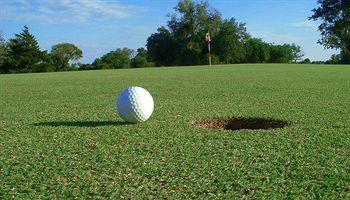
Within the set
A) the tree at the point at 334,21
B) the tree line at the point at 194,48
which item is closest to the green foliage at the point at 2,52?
the tree line at the point at 194,48

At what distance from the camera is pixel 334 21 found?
48938 millimetres

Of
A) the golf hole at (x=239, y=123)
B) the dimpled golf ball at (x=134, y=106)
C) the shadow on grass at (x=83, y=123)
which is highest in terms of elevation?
the dimpled golf ball at (x=134, y=106)

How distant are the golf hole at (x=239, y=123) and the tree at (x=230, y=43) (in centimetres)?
5554

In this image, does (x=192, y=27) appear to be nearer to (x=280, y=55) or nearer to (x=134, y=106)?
(x=280, y=55)

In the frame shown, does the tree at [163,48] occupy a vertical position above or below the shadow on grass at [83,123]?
above

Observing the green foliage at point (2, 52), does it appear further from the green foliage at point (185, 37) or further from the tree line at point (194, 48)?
the green foliage at point (185, 37)

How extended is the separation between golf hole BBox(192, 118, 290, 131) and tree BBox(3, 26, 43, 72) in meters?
43.5

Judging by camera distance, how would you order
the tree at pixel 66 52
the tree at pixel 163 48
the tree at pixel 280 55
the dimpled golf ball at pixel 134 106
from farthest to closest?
the tree at pixel 280 55 < the tree at pixel 163 48 < the tree at pixel 66 52 < the dimpled golf ball at pixel 134 106

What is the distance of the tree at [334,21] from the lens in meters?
48.1

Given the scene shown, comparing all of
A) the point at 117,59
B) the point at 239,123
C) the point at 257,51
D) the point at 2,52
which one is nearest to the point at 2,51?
the point at 2,52

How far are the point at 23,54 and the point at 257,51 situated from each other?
109 ft

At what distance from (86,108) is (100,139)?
2.89m

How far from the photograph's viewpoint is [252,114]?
19.7ft

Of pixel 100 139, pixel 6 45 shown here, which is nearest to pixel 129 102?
pixel 100 139
